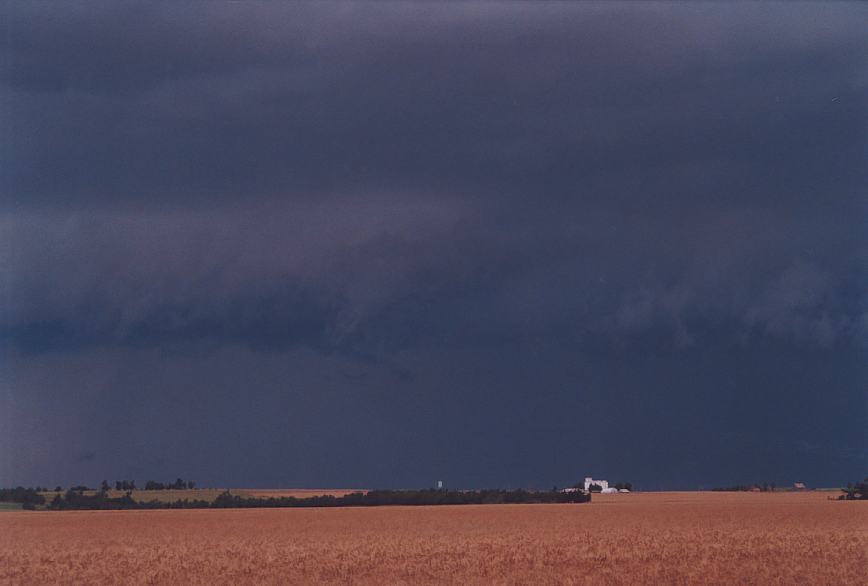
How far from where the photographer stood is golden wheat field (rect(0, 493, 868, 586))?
42156 mm

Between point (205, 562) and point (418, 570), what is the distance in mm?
10887

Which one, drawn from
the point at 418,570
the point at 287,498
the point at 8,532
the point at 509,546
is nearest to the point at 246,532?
the point at 8,532

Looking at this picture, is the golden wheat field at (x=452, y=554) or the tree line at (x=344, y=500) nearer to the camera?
the golden wheat field at (x=452, y=554)

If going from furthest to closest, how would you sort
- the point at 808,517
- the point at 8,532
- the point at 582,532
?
the point at 808,517 < the point at 8,532 < the point at 582,532

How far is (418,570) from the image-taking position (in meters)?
44.4

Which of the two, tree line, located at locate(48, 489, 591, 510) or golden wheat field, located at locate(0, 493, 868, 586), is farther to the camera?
tree line, located at locate(48, 489, 591, 510)

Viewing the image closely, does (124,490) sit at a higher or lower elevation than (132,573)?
higher

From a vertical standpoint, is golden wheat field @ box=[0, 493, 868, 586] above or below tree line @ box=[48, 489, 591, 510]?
below

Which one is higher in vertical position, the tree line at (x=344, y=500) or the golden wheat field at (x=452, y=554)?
the tree line at (x=344, y=500)

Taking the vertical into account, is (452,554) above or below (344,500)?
below

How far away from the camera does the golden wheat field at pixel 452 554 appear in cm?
4216

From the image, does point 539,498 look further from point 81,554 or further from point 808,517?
point 81,554

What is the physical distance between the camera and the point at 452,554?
5128 cm

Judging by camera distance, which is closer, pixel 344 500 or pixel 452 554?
pixel 452 554
